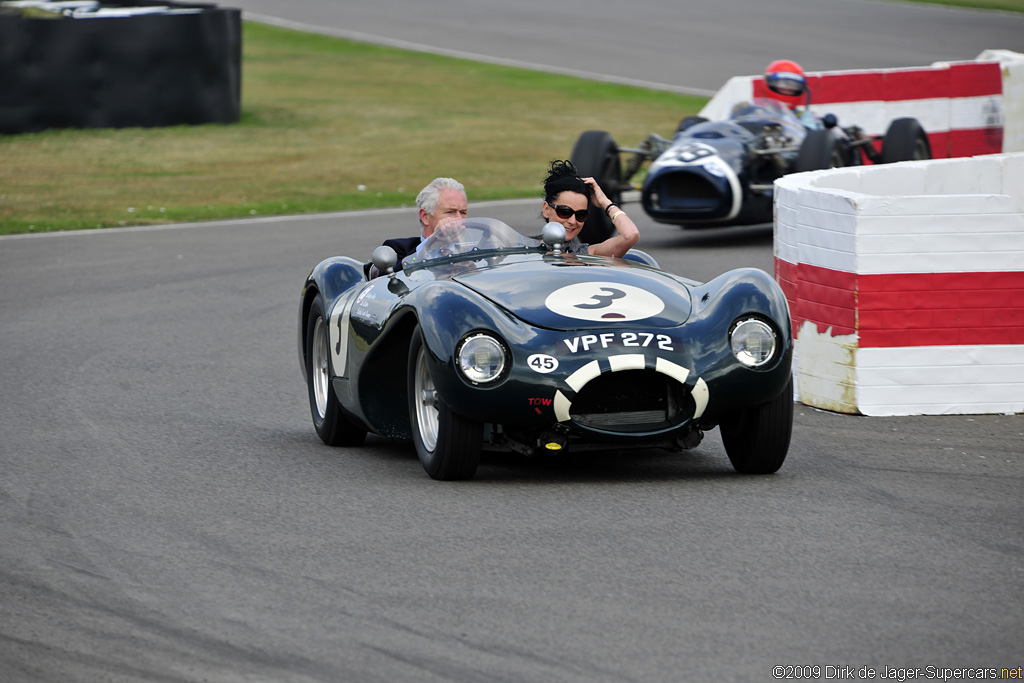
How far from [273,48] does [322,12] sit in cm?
730

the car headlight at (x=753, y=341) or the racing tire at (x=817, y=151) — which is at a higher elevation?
the racing tire at (x=817, y=151)

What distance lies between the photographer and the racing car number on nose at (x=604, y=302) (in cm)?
559

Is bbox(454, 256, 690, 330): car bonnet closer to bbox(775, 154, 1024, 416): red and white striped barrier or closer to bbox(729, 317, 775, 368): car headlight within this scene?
bbox(729, 317, 775, 368): car headlight

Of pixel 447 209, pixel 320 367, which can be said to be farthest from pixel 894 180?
pixel 320 367

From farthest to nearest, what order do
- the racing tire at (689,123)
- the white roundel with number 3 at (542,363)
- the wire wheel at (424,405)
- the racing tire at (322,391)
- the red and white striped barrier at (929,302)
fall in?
the racing tire at (689,123)
the red and white striped barrier at (929,302)
the racing tire at (322,391)
the wire wheel at (424,405)
the white roundel with number 3 at (542,363)

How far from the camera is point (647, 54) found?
117ft

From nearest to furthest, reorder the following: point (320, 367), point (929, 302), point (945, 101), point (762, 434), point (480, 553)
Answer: point (480, 553) → point (762, 434) → point (929, 302) → point (320, 367) → point (945, 101)

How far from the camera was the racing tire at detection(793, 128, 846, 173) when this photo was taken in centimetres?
1334

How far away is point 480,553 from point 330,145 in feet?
64.6

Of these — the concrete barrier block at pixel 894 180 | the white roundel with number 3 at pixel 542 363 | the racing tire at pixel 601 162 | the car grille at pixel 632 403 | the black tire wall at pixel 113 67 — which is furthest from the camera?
the black tire wall at pixel 113 67

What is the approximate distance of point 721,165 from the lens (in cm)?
1340

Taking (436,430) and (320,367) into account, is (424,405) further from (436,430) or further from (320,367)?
(320,367)

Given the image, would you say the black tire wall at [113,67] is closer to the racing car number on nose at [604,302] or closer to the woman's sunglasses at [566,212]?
the woman's sunglasses at [566,212]

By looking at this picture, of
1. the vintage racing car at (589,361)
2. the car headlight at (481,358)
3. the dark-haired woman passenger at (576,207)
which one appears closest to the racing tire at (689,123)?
the dark-haired woman passenger at (576,207)
